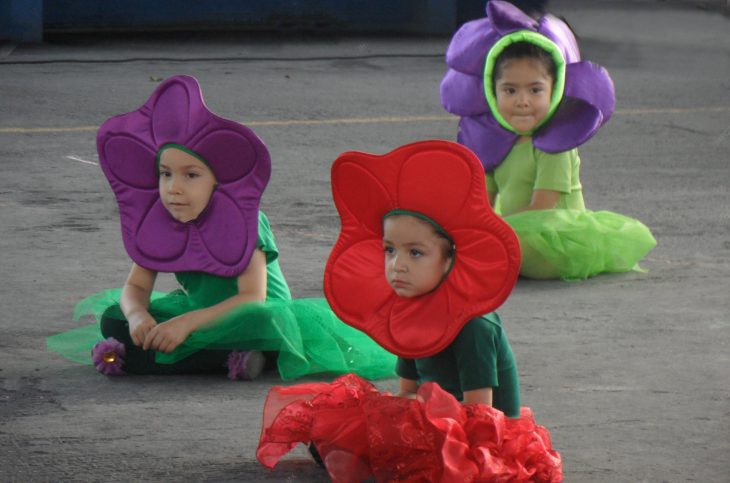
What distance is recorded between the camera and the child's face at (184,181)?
17.0 ft

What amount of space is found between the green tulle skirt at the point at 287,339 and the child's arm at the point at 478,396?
1223 mm

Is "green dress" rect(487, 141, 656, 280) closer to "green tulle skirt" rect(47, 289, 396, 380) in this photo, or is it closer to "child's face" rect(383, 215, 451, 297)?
"green tulle skirt" rect(47, 289, 396, 380)

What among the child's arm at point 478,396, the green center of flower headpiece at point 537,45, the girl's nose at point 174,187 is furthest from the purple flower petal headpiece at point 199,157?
the green center of flower headpiece at point 537,45

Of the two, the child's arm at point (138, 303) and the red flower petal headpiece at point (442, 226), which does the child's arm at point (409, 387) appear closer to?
the red flower petal headpiece at point (442, 226)

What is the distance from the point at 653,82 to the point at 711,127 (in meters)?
2.56

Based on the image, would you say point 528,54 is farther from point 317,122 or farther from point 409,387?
point 317,122

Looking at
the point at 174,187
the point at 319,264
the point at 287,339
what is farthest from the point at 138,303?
the point at 319,264

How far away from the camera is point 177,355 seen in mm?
5160

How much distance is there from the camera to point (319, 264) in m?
7.00

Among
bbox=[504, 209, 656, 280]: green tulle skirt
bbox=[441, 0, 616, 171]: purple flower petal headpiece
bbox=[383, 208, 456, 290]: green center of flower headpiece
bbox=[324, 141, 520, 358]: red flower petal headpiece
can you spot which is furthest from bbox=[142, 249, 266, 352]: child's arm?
bbox=[441, 0, 616, 171]: purple flower petal headpiece

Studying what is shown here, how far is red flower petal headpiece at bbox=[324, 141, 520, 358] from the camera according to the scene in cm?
401

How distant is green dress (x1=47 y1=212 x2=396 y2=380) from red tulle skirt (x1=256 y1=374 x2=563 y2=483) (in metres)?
0.96

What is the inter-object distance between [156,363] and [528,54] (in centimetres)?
247

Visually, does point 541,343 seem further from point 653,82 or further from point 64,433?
point 653,82
